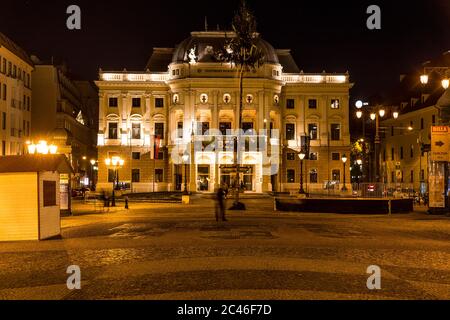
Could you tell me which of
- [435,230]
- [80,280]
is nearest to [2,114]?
[435,230]

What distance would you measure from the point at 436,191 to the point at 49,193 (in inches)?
955

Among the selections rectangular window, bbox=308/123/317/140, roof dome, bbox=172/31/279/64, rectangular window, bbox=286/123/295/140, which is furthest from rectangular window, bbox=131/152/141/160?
rectangular window, bbox=308/123/317/140

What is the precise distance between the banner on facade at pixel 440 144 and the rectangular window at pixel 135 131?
5623 centimetres

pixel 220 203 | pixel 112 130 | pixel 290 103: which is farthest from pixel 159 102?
pixel 220 203

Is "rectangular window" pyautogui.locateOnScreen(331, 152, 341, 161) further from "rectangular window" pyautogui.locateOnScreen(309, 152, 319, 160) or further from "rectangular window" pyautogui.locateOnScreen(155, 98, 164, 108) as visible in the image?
"rectangular window" pyautogui.locateOnScreen(155, 98, 164, 108)

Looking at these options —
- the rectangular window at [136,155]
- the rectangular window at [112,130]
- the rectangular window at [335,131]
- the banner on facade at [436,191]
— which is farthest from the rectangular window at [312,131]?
the banner on facade at [436,191]

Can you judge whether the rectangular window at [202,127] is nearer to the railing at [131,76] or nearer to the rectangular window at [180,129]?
the rectangular window at [180,129]

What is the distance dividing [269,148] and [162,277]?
70.0 m

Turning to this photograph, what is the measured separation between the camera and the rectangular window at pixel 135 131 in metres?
87.0

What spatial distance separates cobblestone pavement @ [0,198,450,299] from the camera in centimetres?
1198

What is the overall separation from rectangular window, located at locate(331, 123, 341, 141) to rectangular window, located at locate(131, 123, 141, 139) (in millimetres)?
28318

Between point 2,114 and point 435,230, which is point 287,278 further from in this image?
point 2,114

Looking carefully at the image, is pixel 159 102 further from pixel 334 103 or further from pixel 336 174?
pixel 336 174

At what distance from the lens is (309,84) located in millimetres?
87688
